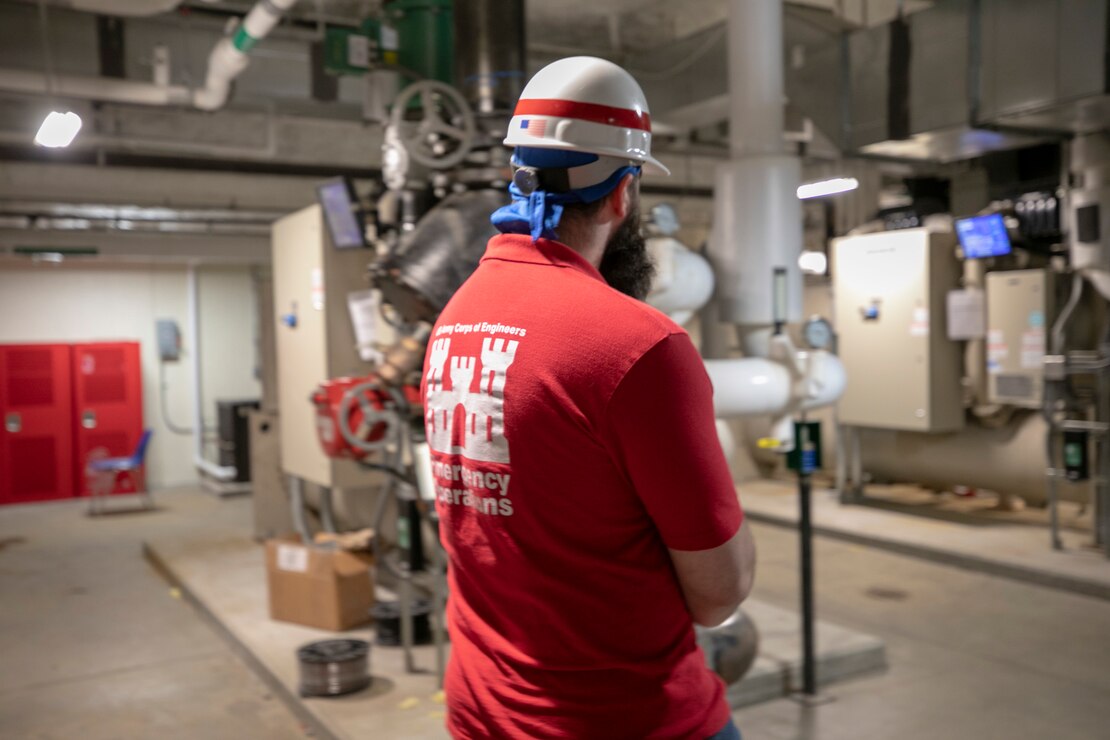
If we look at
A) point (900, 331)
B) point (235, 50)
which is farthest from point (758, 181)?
point (900, 331)

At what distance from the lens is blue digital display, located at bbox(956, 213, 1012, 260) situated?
5727 millimetres

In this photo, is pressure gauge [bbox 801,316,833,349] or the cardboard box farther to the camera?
the cardboard box

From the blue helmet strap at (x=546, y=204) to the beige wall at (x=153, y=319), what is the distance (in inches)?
335

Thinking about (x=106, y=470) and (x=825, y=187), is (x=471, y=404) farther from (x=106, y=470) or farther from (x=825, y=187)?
(x=106, y=470)

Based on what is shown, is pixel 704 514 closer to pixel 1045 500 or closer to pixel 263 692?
pixel 263 692

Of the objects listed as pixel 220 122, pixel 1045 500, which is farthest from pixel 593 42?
pixel 1045 500

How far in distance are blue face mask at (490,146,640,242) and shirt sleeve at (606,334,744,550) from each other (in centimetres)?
23

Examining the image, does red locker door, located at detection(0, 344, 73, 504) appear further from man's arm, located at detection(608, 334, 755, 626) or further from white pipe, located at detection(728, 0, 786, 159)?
man's arm, located at detection(608, 334, 755, 626)

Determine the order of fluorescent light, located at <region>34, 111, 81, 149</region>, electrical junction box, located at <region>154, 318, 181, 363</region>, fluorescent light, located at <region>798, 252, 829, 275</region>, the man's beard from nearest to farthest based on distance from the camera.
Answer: the man's beard < fluorescent light, located at <region>34, 111, 81, 149</region> < fluorescent light, located at <region>798, 252, 829, 275</region> < electrical junction box, located at <region>154, 318, 181, 363</region>

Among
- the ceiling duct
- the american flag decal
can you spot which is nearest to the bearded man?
the american flag decal

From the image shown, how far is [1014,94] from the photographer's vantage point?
14.6 ft

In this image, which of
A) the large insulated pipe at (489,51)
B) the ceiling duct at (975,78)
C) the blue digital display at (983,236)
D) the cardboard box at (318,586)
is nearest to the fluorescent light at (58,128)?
the large insulated pipe at (489,51)

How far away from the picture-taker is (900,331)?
6312mm

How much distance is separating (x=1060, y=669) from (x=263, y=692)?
3276 millimetres
